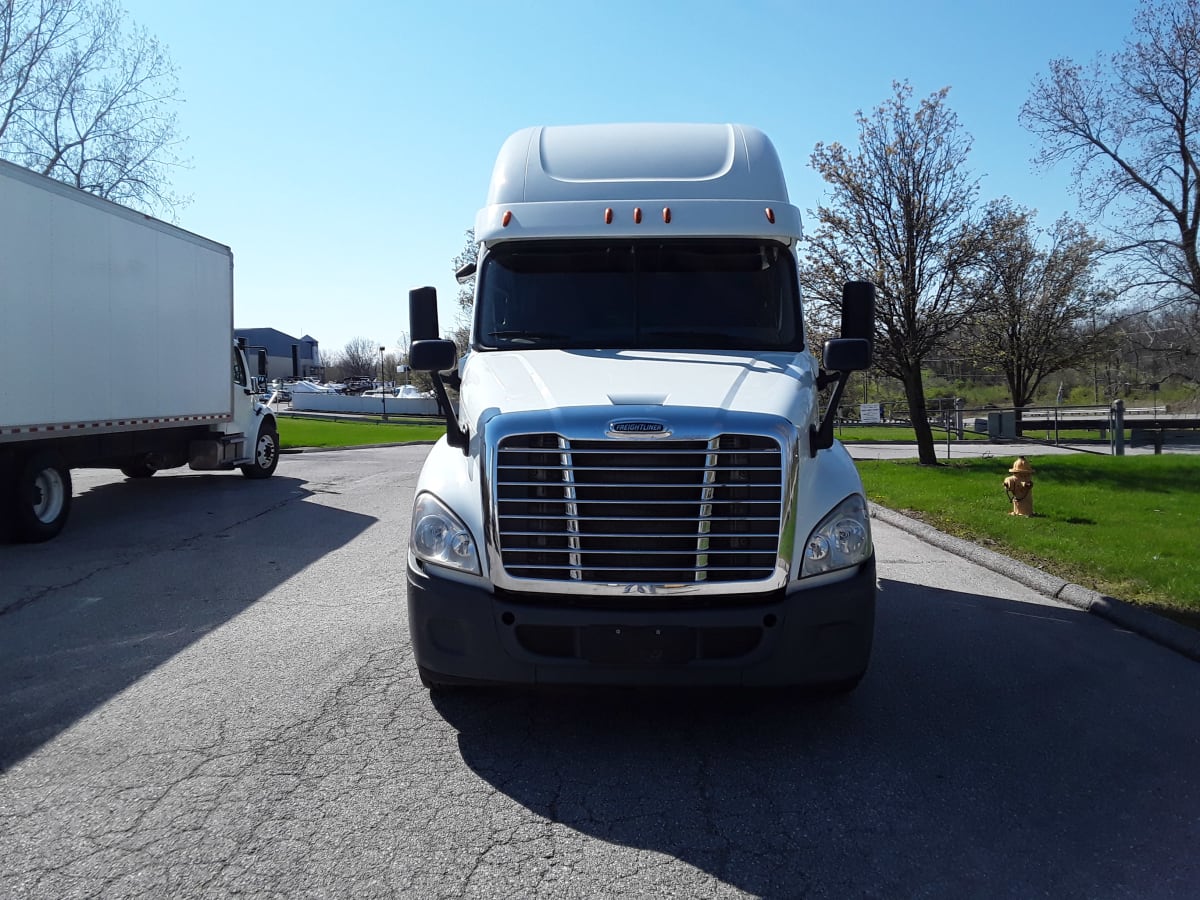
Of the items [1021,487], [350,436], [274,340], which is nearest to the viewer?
[1021,487]

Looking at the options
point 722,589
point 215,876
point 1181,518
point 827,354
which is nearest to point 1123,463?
point 1181,518

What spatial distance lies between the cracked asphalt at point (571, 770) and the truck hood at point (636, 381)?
1.59 meters

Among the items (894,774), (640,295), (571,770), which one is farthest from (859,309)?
(571,770)

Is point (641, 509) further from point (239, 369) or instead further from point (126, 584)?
point (239, 369)

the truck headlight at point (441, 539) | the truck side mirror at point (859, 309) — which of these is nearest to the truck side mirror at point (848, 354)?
the truck side mirror at point (859, 309)

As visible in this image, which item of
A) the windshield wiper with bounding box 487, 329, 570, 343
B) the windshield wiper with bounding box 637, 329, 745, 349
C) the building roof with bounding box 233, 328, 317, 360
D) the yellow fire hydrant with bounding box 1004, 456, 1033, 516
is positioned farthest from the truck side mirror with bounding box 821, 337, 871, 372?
the building roof with bounding box 233, 328, 317, 360

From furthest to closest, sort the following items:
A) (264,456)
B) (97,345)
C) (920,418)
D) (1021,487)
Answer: (920,418) < (264,456) < (1021,487) < (97,345)

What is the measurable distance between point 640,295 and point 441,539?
2.06m

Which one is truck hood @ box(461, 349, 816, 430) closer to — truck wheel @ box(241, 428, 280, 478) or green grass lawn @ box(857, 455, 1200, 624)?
green grass lawn @ box(857, 455, 1200, 624)

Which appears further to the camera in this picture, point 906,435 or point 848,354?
point 906,435

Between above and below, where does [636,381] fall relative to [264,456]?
above

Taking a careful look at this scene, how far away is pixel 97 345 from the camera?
435 inches

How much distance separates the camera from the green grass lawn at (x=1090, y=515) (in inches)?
310

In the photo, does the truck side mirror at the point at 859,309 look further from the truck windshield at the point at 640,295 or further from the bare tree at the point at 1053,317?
the bare tree at the point at 1053,317
